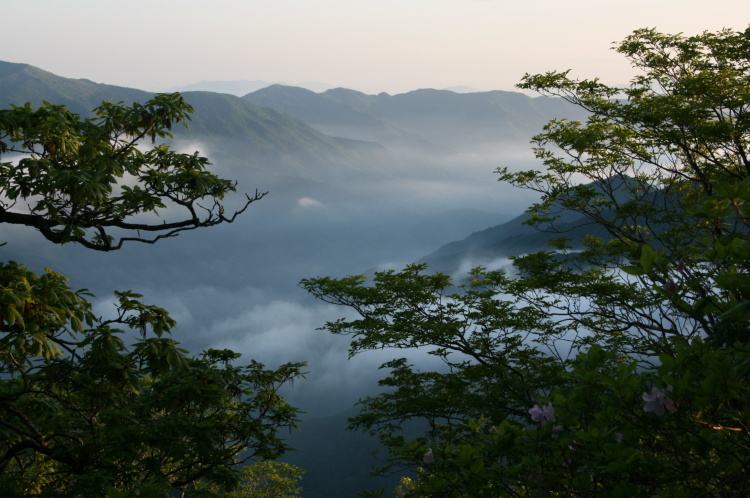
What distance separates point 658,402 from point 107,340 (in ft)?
15.1

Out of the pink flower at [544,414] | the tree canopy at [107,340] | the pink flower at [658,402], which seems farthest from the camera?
the tree canopy at [107,340]

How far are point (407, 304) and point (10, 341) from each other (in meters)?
9.29

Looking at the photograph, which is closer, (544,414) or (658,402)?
(658,402)

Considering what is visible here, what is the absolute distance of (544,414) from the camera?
2.83 meters

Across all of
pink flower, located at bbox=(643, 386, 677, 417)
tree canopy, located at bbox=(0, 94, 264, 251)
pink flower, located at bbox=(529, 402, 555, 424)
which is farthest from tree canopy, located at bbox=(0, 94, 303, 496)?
pink flower, located at bbox=(643, 386, 677, 417)

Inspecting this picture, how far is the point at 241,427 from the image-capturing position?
21.0 ft

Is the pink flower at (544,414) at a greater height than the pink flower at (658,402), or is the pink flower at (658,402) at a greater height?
the pink flower at (658,402)

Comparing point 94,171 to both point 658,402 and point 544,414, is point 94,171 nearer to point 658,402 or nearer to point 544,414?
point 544,414

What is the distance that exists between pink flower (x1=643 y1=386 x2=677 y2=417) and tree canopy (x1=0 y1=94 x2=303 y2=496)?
4.02 metres

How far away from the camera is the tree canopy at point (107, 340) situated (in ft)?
16.1

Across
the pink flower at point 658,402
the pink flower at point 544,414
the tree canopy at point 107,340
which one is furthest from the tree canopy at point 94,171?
the pink flower at point 658,402

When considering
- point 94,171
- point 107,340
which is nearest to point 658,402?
point 107,340

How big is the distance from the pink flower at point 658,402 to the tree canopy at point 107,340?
4017mm

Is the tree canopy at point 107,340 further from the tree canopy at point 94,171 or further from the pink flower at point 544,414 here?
the pink flower at point 544,414
